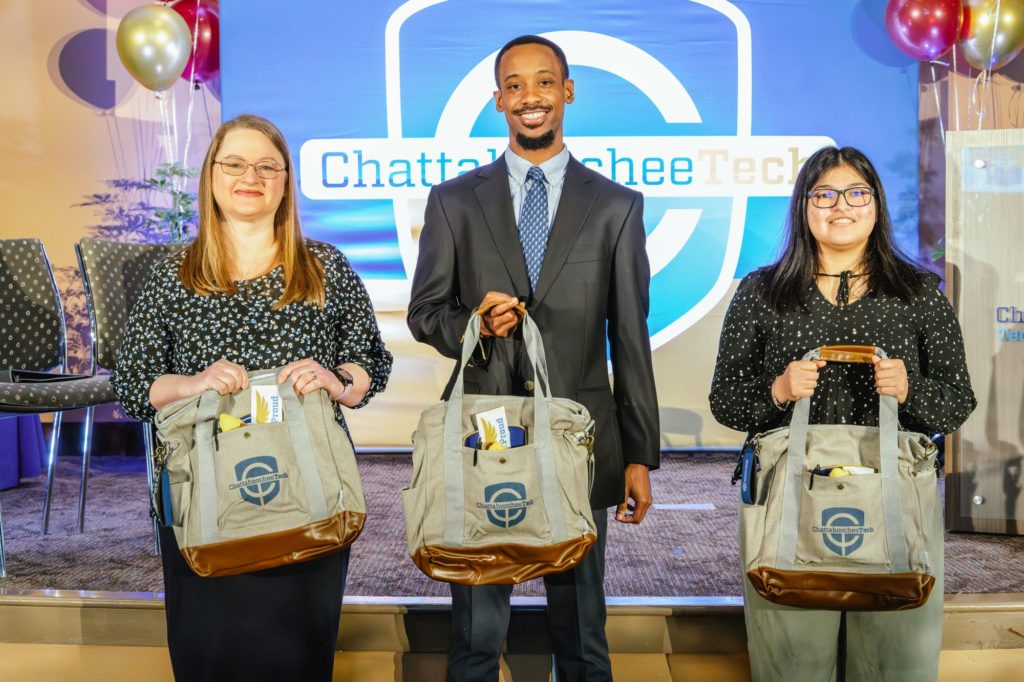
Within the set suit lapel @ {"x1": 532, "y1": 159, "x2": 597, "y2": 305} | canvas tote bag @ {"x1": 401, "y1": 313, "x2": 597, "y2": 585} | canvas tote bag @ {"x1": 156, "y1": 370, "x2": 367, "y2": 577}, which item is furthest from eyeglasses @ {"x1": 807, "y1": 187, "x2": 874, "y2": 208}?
canvas tote bag @ {"x1": 156, "y1": 370, "x2": 367, "y2": 577}

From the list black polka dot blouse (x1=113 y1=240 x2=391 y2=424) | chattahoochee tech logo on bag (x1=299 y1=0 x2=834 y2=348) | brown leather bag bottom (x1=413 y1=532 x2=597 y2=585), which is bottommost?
brown leather bag bottom (x1=413 y1=532 x2=597 y2=585)

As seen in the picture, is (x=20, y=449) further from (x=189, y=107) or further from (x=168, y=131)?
(x=189, y=107)

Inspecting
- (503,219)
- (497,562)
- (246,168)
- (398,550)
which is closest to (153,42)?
(398,550)

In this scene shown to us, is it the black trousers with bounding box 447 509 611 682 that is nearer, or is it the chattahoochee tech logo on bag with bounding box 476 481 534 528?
the chattahoochee tech logo on bag with bounding box 476 481 534 528

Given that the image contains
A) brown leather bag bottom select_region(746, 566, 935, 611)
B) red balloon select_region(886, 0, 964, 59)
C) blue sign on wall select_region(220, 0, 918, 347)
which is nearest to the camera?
brown leather bag bottom select_region(746, 566, 935, 611)

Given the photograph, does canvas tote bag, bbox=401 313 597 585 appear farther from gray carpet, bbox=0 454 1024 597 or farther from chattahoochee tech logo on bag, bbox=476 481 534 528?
gray carpet, bbox=0 454 1024 597

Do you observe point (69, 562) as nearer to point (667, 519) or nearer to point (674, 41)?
point (667, 519)

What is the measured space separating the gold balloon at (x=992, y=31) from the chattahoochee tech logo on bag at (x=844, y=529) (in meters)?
4.41

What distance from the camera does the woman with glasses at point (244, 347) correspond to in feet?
6.58

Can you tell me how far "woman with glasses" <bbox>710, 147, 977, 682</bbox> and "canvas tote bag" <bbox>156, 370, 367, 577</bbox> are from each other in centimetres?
98

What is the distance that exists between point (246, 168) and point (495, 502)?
0.98 meters

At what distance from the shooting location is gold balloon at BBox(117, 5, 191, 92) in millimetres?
5223

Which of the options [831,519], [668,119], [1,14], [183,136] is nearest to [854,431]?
[831,519]

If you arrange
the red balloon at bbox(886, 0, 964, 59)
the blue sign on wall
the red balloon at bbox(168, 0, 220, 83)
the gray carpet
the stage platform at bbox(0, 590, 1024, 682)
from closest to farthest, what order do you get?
the stage platform at bbox(0, 590, 1024, 682) < the gray carpet < the red balloon at bbox(886, 0, 964, 59) < the blue sign on wall < the red balloon at bbox(168, 0, 220, 83)
